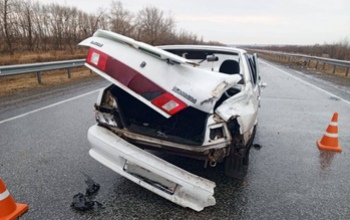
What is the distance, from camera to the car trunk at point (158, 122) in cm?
309

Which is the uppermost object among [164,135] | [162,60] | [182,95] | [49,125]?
[162,60]

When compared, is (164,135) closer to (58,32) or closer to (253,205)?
(253,205)

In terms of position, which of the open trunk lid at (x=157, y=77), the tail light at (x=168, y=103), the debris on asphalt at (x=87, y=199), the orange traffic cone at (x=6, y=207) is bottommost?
the debris on asphalt at (x=87, y=199)

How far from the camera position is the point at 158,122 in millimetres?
3574

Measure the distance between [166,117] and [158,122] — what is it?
2.82ft

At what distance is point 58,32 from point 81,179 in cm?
3042

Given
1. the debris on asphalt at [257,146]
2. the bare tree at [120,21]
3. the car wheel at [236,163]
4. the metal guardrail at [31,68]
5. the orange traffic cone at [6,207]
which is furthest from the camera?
the bare tree at [120,21]

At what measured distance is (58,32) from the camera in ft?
97.9

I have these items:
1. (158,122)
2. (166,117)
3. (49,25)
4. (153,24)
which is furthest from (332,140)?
(153,24)

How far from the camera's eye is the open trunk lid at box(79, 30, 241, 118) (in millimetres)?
2709

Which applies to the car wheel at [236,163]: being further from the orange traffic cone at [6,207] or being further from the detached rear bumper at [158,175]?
the orange traffic cone at [6,207]

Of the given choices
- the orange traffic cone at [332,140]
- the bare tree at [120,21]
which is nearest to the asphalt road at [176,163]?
the orange traffic cone at [332,140]

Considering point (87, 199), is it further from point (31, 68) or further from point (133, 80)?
point (31, 68)

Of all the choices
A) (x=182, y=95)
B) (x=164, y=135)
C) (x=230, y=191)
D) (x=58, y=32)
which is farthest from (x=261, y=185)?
(x=58, y=32)
